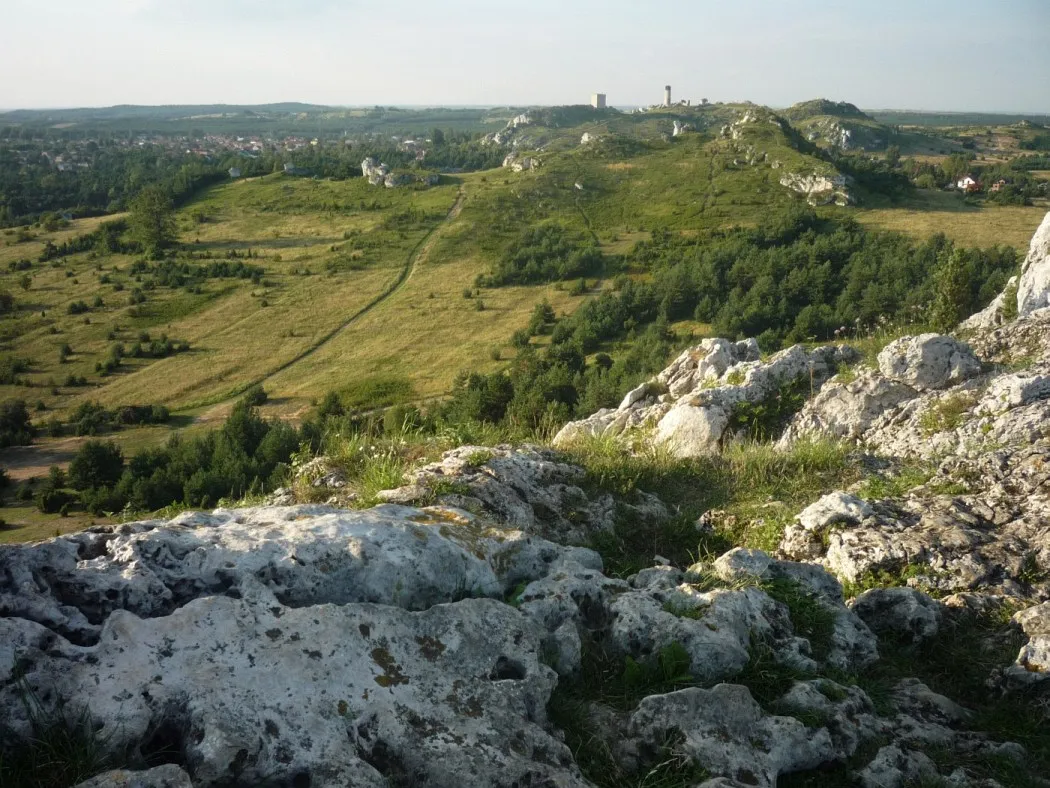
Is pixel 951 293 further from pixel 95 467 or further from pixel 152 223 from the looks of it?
pixel 152 223

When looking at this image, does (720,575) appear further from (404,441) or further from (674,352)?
(674,352)

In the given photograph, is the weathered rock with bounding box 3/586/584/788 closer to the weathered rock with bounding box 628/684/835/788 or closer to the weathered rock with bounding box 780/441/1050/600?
the weathered rock with bounding box 628/684/835/788

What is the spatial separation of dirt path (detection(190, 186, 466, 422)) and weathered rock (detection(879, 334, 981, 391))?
179 ft

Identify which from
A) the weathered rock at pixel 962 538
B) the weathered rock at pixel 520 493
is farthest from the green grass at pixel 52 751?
the weathered rock at pixel 962 538

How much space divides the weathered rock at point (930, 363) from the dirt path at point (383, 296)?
5452 centimetres

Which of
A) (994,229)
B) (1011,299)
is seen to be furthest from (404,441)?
(994,229)

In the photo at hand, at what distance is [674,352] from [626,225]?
181 ft

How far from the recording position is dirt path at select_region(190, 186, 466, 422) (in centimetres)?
6096

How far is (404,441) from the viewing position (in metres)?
8.56

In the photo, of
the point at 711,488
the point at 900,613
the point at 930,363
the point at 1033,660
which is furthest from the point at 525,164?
the point at 1033,660

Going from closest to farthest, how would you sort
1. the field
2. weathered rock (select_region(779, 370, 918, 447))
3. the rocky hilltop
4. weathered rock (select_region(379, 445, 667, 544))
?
the rocky hilltop < weathered rock (select_region(379, 445, 667, 544)) < weathered rock (select_region(779, 370, 918, 447)) < the field

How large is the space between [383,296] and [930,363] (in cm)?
7834

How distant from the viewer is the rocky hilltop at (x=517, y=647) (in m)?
3.29

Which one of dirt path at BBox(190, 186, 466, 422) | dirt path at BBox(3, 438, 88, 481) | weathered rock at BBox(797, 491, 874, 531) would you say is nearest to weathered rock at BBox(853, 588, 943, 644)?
weathered rock at BBox(797, 491, 874, 531)
